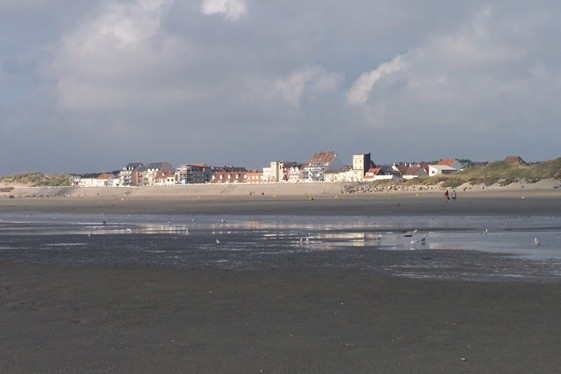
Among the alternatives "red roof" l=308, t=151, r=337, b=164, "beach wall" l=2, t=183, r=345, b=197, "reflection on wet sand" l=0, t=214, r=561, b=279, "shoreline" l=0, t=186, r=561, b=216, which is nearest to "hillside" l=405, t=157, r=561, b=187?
"shoreline" l=0, t=186, r=561, b=216

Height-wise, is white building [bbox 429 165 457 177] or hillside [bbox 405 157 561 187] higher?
white building [bbox 429 165 457 177]

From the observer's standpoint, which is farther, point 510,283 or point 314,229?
point 314,229

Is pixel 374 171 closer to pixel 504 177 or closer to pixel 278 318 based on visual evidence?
pixel 504 177

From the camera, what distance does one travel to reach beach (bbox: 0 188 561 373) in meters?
8.09

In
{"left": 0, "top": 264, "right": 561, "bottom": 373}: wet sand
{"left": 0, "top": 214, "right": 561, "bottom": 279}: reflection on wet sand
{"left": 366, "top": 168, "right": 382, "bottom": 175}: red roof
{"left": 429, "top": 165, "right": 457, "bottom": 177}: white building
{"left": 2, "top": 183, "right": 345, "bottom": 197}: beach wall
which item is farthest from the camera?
{"left": 366, "top": 168, "right": 382, "bottom": 175}: red roof

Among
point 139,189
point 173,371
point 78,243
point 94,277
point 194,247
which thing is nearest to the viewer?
point 173,371

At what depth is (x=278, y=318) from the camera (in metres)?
10.6

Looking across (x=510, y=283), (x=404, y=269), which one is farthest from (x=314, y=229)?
(x=510, y=283)

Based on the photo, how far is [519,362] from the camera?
25.9ft

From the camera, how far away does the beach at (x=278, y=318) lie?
8.09 metres

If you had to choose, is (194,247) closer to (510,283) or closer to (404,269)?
(404,269)

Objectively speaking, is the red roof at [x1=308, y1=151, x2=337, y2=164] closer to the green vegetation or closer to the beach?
the green vegetation

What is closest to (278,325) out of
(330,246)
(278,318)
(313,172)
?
(278,318)

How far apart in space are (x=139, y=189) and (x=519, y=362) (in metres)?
132
